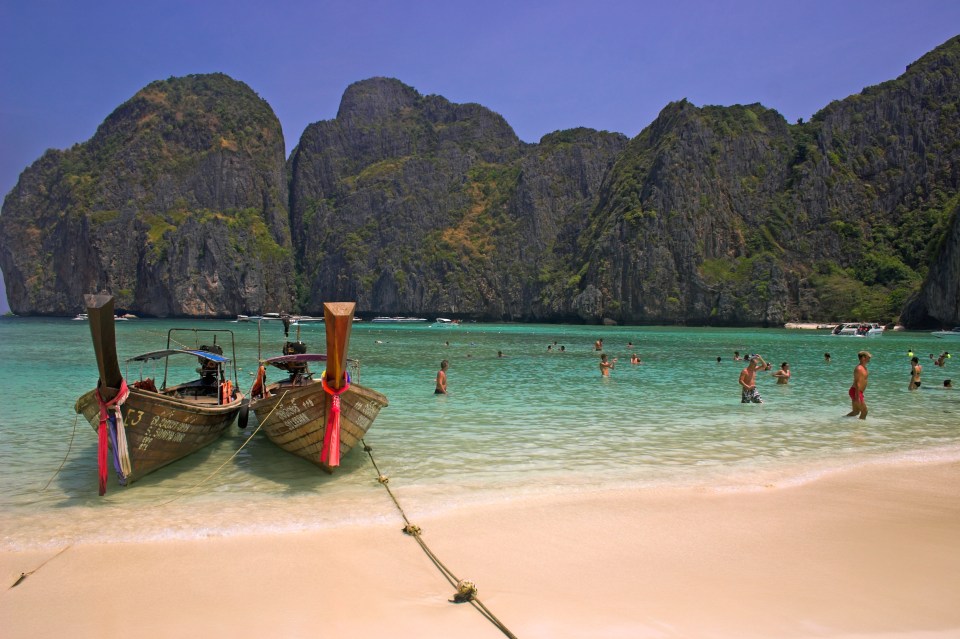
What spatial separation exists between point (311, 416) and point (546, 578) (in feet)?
17.7

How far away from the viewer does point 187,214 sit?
158m

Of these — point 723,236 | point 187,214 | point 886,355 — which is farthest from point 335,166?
point 886,355

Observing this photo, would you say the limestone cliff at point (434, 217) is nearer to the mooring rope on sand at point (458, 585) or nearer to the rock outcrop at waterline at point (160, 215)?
the rock outcrop at waterline at point (160, 215)

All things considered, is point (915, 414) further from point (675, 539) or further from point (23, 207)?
point (23, 207)

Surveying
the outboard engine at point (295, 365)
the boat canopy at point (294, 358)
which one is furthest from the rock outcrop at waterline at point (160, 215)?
the boat canopy at point (294, 358)

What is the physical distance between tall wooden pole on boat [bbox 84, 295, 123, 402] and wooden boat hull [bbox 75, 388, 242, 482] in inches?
17.2

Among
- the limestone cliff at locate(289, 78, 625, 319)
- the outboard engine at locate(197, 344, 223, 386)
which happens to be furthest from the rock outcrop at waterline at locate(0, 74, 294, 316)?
the outboard engine at locate(197, 344, 223, 386)

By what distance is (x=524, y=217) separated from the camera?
6624 inches

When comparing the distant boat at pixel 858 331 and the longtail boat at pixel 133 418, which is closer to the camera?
the longtail boat at pixel 133 418

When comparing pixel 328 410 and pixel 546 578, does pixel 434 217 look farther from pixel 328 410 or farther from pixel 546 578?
pixel 546 578

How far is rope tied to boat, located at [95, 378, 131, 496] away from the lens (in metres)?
8.84

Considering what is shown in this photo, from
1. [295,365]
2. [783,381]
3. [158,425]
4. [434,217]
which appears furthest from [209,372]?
[434,217]

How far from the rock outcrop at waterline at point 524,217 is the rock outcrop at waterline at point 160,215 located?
1.84 feet

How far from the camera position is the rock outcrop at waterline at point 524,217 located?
388ft
